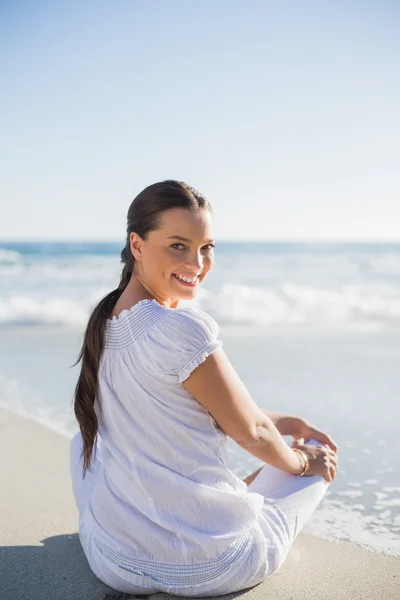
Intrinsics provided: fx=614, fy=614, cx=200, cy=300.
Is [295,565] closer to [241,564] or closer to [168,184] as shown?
[241,564]

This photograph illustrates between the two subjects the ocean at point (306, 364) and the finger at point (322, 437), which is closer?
the finger at point (322, 437)

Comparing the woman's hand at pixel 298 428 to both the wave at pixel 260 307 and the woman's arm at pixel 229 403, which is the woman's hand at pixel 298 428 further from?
the wave at pixel 260 307

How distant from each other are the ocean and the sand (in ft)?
0.79

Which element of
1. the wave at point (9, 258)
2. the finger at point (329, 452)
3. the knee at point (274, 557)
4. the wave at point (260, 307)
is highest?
the finger at point (329, 452)

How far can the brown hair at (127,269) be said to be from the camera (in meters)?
2.16

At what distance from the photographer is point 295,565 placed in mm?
2602

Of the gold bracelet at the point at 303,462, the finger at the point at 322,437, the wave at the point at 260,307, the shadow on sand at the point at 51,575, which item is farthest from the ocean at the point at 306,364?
the shadow on sand at the point at 51,575

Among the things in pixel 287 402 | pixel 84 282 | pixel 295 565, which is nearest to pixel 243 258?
pixel 84 282

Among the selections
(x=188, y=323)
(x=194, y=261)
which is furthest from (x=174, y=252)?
(x=188, y=323)

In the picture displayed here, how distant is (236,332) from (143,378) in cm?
724

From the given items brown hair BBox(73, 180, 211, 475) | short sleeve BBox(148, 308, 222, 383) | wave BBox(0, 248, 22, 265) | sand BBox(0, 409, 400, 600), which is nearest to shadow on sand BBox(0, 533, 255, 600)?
sand BBox(0, 409, 400, 600)

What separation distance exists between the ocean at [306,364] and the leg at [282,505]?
64cm

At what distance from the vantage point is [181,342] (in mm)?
1952

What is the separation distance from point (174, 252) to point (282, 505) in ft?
3.51
